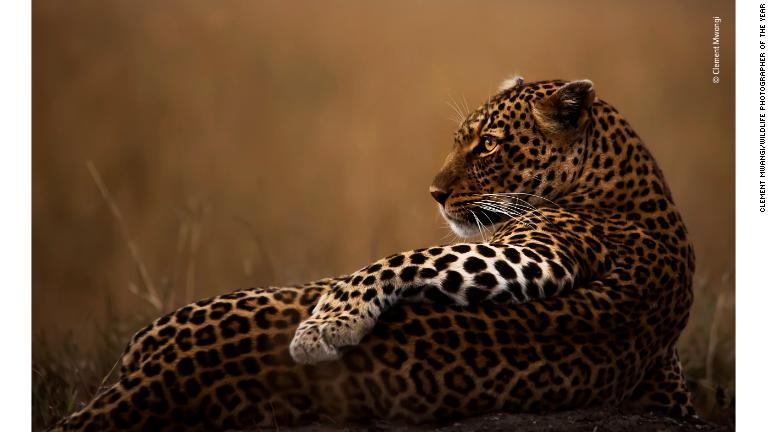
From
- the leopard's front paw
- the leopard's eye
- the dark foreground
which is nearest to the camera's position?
the leopard's front paw

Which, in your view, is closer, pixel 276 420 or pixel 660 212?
pixel 276 420

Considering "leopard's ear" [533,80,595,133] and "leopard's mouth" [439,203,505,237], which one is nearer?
"leopard's ear" [533,80,595,133]

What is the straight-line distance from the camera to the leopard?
3.55 metres

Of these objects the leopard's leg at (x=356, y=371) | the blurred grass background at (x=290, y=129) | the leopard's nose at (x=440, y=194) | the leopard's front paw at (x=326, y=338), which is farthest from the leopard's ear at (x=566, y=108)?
the blurred grass background at (x=290, y=129)

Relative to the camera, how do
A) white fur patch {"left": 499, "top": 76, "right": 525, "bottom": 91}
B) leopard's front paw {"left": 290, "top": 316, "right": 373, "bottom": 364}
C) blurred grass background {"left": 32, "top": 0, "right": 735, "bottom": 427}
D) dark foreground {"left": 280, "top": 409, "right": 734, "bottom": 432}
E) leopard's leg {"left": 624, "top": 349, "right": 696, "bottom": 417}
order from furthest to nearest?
blurred grass background {"left": 32, "top": 0, "right": 735, "bottom": 427}
white fur patch {"left": 499, "top": 76, "right": 525, "bottom": 91}
leopard's leg {"left": 624, "top": 349, "right": 696, "bottom": 417}
dark foreground {"left": 280, "top": 409, "right": 734, "bottom": 432}
leopard's front paw {"left": 290, "top": 316, "right": 373, "bottom": 364}

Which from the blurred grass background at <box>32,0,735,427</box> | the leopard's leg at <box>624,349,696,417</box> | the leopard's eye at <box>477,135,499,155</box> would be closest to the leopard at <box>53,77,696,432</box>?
the leopard's leg at <box>624,349,696,417</box>

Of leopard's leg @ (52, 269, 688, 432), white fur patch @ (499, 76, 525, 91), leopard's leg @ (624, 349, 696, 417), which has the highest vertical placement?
white fur patch @ (499, 76, 525, 91)

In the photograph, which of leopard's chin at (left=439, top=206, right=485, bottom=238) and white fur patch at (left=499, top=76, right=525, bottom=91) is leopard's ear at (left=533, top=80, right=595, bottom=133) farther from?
leopard's chin at (left=439, top=206, right=485, bottom=238)

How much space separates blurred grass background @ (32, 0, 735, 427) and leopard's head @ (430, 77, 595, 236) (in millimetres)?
1852

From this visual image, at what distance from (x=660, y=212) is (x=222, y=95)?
5.01 m

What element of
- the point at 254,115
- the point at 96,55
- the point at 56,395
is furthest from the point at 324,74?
the point at 56,395

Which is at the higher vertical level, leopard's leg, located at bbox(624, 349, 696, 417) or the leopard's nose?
the leopard's nose

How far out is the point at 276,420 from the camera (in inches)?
141
